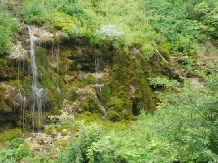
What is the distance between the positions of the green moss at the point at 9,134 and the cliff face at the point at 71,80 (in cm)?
25

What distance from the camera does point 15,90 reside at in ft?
30.8

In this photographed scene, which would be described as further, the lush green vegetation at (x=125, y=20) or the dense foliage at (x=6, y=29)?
the lush green vegetation at (x=125, y=20)

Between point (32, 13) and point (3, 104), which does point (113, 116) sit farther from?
point (32, 13)

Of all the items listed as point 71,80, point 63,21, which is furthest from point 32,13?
point 71,80

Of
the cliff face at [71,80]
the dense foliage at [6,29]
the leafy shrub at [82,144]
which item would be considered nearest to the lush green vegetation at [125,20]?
the cliff face at [71,80]

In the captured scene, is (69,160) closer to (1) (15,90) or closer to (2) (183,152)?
(2) (183,152)

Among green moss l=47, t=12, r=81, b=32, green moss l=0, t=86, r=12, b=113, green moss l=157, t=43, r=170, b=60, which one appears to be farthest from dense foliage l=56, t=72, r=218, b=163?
green moss l=157, t=43, r=170, b=60

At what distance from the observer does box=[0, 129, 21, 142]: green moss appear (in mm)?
8624

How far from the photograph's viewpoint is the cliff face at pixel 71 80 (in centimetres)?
946

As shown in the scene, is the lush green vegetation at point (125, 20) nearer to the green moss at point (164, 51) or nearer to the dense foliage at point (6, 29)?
the green moss at point (164, 51)

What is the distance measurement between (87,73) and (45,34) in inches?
87.5

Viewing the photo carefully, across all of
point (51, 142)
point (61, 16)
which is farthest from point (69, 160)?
point (61, 16)

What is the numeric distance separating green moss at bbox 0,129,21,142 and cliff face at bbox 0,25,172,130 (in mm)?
251

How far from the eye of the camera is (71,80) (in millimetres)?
11109
